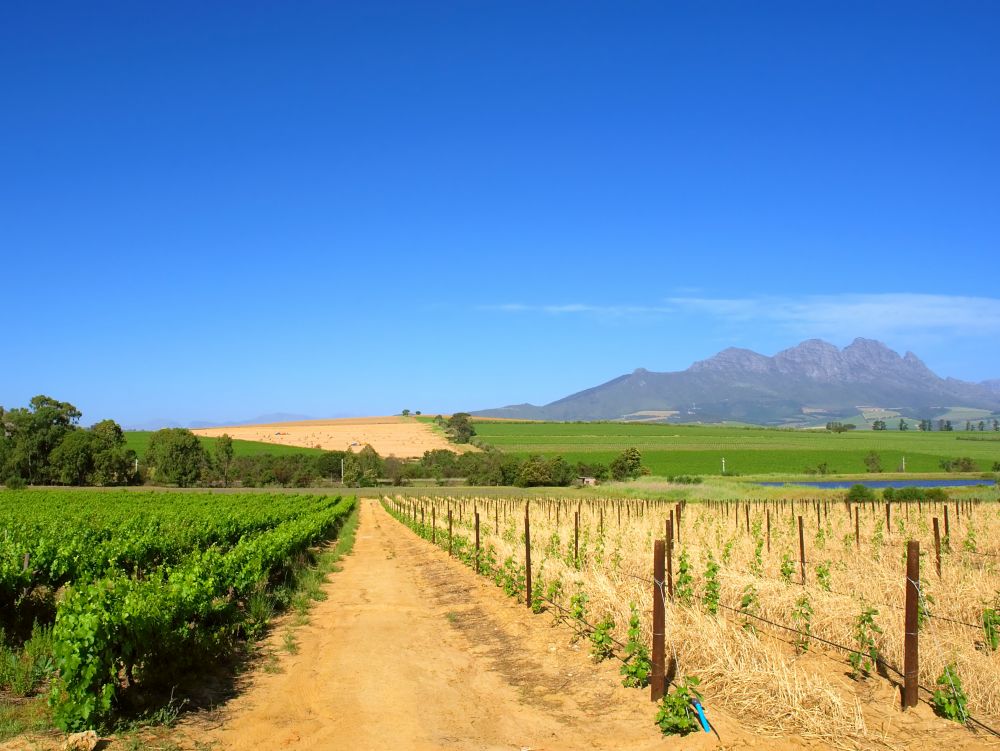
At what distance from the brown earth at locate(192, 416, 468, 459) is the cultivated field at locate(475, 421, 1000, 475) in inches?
448

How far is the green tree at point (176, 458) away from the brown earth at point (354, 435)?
23087 millimetres

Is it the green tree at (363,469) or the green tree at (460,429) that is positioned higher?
the green tree at (460,429)

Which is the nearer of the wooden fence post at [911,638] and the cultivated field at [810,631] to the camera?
the cultivated field at [810,631]

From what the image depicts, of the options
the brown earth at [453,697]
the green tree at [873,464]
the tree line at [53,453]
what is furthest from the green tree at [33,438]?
the green tree at [873,464]

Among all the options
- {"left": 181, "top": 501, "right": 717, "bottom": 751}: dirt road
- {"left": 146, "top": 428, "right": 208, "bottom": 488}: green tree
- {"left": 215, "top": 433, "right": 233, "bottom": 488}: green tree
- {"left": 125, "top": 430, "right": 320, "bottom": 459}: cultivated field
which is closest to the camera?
{"left": 181, "top": 501, "right": 717, "bottom": 751}: dirt road

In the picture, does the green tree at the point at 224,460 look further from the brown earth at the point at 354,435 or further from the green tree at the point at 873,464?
the green tree at the point at 873,464

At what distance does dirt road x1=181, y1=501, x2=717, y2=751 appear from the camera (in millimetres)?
6930

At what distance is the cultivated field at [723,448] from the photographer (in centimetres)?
9125

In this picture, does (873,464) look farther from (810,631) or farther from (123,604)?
(123,604)

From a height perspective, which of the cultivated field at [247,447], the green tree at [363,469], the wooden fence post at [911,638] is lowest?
the green tree at [363,469]

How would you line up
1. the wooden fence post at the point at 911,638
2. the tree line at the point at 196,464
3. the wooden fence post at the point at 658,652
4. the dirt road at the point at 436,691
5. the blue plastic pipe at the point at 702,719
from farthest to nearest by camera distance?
the tree line at the point at 196,464, the wooden fence post at the point at 658,652, the dirt road at the point at 436,691, the wooden fence post at the point at 911,638, the blue plastic pipe at the point at 702,719

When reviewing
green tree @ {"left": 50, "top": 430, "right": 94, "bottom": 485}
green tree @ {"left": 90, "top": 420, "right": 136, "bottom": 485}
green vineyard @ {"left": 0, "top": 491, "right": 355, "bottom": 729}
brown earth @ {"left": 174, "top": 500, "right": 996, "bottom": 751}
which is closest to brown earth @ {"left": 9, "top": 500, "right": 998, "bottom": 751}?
brown earth @ {"left": 174, "top": 500, "right": 996, "bottom": 751}

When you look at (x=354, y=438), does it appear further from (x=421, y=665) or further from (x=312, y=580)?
(x=421, y=665)

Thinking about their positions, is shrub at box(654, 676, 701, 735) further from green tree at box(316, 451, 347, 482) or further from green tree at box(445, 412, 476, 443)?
green tree at box(445, 412, 476, 443)
